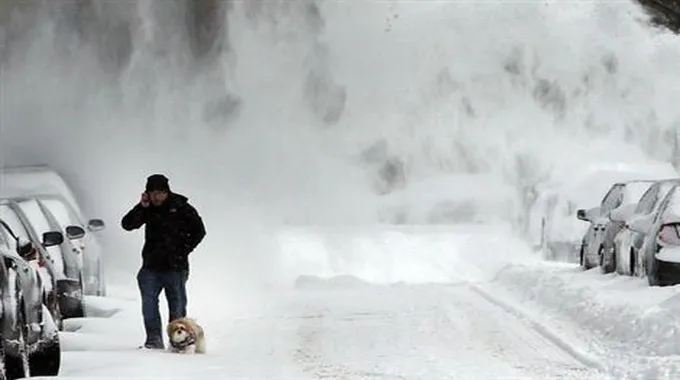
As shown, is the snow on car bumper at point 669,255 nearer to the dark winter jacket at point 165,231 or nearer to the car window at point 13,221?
the dark winter jacket at point 165,231

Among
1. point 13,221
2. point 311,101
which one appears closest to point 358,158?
point 311,101

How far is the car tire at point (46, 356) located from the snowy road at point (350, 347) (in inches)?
13.2

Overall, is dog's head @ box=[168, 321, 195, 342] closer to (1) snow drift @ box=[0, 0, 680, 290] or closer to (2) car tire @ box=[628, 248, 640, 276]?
(2) car tire @ box=[628, 248, 640, 276]

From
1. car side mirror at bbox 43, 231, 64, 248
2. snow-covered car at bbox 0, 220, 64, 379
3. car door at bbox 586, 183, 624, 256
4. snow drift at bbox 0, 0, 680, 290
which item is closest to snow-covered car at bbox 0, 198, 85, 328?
car side mirror at bbox 43, 231, 64, 248

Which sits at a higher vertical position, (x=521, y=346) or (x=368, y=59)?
(x=368, y=59)

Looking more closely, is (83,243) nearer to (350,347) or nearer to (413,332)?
(413,332)

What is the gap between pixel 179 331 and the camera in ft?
38.4

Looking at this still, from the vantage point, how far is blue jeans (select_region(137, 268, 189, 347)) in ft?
40.0

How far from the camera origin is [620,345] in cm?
1192

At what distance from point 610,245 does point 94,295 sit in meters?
7.11

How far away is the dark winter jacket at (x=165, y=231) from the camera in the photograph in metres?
12.3

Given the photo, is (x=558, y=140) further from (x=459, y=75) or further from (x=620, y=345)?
(x=620, y=345)

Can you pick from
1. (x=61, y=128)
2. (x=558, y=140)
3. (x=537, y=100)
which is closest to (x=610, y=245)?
(x=61, y=128)

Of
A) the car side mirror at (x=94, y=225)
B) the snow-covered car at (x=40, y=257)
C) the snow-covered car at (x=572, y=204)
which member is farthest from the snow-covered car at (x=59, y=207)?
the snow-covered car at (x=572, y=204)
